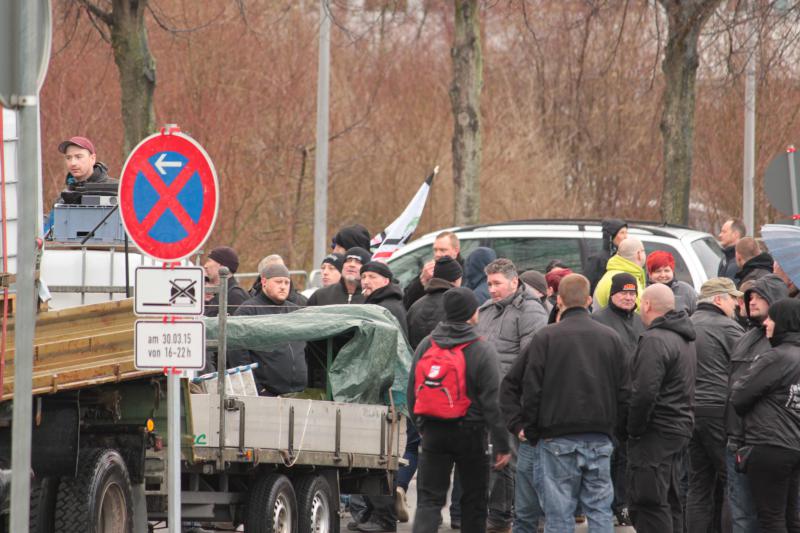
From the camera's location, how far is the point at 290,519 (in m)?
10.5

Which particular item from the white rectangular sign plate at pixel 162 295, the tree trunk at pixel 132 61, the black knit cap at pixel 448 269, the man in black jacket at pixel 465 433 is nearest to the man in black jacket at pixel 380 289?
the black knit cap at pixel 448 269

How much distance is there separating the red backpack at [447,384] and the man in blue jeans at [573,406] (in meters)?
0.35

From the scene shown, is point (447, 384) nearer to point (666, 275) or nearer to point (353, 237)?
point (666, 275)

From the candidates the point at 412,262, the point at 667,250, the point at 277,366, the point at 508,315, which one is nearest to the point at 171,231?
the point at 277,366

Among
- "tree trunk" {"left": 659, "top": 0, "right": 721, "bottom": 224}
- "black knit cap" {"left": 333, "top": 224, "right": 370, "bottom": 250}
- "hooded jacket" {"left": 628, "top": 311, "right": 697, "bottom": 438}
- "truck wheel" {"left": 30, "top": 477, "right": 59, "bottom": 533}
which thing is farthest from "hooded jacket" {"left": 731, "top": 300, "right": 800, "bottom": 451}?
"tree trunk" {"left": 659, "top": 0, "right": 721, "bottom": 224}

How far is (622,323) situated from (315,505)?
2684mm

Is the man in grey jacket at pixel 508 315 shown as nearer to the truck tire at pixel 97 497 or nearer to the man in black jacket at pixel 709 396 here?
the man in black jacket at pixel 709 396

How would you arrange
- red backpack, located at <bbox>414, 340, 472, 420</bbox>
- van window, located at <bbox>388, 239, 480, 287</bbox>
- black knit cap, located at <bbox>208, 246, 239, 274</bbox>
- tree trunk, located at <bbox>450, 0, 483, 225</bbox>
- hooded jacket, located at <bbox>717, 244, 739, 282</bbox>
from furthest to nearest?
tree trunk, located at <bbox>450, 0, 483, 225</bbox> < van window, located at <bbox>388, 239, 480, 287</bbox> < hooded jacket, located at <bbox>717, 244, 739, 282</bbox> < black knit cap, located at <bbox>208, 246, 239, 274</bbox> < red backpack, located at <bbox>414, 340, 472, 420</bbox>

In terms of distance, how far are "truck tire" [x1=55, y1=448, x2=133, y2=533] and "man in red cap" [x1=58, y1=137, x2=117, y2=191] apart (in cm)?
270

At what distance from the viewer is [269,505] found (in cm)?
1010

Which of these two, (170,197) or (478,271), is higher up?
(170,197)

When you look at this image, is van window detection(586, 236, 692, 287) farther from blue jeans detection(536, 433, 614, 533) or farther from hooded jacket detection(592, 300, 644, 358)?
blue jeans detection(536, 433, 614, 533)

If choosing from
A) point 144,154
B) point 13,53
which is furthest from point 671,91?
point 13,53

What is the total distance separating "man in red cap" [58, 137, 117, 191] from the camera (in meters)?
11.1
